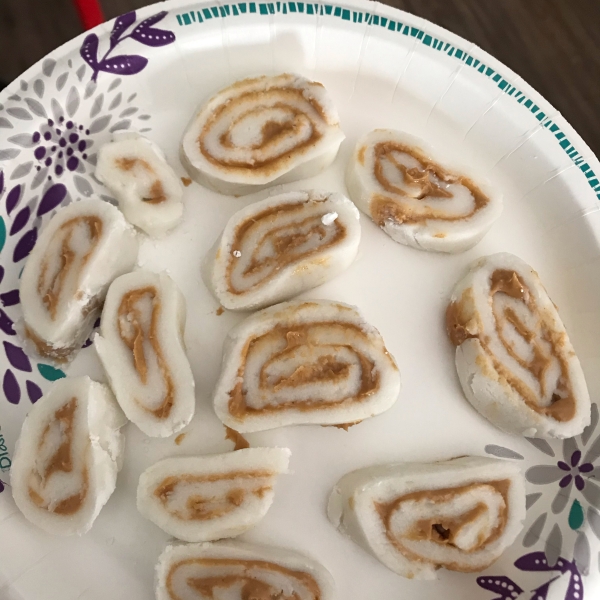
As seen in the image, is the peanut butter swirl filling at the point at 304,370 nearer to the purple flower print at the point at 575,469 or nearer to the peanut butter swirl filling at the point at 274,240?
the peanut butter swirl filling at the point at 274,240

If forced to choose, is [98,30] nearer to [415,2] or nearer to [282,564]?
[415,2]

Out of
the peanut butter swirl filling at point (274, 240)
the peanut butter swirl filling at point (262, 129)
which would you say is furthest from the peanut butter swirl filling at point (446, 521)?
the peanut butter swirl filling at point (262, 129)

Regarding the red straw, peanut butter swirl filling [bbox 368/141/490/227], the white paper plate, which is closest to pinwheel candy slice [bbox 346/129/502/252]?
peanut butter swirl filling [bbox 368/141/490/227]

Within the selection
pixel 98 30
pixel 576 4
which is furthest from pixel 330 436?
pixel 576 4

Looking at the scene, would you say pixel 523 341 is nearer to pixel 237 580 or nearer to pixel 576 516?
pixel 576 516

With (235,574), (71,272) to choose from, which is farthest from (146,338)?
(235,574)

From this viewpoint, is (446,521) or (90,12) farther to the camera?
(90,12)

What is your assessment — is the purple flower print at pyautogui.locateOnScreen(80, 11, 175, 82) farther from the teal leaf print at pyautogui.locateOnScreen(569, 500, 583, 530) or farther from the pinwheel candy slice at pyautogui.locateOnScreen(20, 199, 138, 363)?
the teal leaf print at pyautogui.locateOnScreen(569, 500, 583, 530)
